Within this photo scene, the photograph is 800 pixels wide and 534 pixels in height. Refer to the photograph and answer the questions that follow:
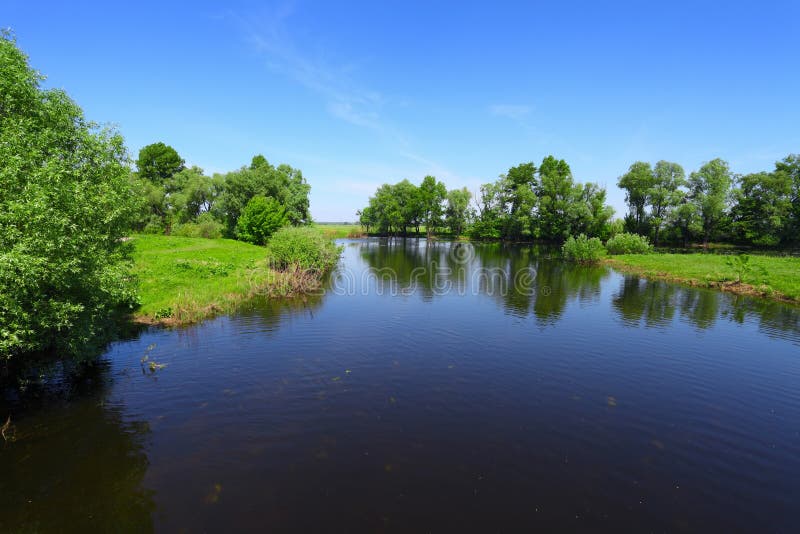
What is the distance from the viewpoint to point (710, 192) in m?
84.1

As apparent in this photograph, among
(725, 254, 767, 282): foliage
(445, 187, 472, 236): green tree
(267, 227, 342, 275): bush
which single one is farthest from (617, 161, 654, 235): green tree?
(267, 227, 342, 275): bush

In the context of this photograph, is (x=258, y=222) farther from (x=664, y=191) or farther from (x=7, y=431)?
(x=664, y=191)

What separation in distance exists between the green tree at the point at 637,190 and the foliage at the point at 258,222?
8782 centimetres

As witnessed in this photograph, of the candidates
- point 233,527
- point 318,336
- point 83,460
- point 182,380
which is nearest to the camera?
point 233,527

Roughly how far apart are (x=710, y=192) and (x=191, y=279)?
341 ft

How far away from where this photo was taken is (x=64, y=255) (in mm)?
14641

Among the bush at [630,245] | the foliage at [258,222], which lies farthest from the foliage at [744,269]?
the foliage at [258,222]

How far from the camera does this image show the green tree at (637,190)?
94.3 meters

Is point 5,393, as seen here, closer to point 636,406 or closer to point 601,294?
point 636,406

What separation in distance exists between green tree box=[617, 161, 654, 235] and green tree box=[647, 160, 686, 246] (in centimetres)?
192

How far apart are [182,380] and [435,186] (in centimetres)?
12697

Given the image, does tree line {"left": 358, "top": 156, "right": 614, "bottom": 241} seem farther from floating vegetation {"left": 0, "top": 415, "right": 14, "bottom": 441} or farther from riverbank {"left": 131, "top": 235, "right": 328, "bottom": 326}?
floating vegetation {"left": 0, "top": 415, "right": 14, "bottom": 441}

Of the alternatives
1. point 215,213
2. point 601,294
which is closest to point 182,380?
point 601,294

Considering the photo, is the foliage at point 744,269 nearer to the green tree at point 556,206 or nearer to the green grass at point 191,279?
the green tree at point 556,206
